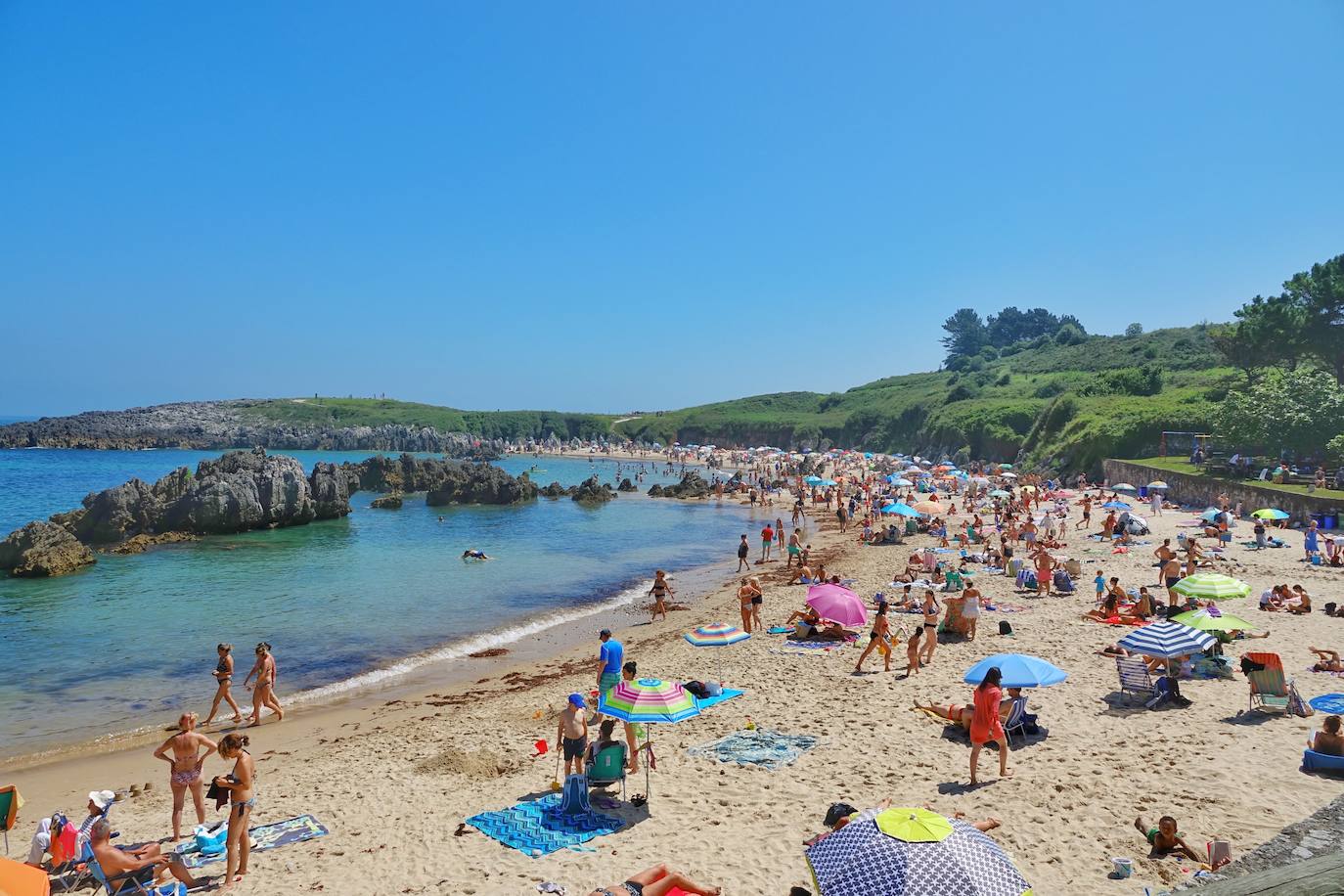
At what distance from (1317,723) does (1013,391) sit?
7650cm

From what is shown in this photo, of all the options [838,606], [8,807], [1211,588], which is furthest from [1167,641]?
[8,807]

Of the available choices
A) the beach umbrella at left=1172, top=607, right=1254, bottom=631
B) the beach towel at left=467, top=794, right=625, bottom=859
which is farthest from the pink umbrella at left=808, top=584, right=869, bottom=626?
the beach towel at left=467, top=794, right=625, bottom=859

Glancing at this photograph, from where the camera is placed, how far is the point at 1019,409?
6588cm

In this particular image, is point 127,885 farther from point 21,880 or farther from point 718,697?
point 718,697

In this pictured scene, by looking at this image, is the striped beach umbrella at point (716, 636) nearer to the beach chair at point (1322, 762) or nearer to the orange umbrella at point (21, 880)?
the beach chair at point (1322, 762)

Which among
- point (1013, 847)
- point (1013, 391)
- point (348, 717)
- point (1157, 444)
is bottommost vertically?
point (348, 717)

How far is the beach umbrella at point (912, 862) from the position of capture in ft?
15.1

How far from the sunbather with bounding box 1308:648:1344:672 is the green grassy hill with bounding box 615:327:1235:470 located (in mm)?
31446

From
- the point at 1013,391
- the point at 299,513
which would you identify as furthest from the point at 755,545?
the point at 1013,391

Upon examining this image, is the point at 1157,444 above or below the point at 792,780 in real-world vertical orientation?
above

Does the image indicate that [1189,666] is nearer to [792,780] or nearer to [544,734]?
[792,780]

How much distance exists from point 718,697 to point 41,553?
25767mm

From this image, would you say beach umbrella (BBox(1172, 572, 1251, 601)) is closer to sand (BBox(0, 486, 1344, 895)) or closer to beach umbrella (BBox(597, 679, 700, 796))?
sand (BBox(0, 486, 1344, 895))

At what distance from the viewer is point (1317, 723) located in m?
9.18
